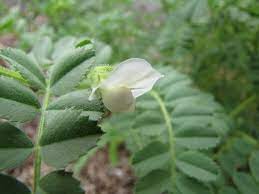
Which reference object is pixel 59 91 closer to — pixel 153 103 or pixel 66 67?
pixel 66 67

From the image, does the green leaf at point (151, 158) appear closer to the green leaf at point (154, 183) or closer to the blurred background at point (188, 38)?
the green leaf at point (154, 183)

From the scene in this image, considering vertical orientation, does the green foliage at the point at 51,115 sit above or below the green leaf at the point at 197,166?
above

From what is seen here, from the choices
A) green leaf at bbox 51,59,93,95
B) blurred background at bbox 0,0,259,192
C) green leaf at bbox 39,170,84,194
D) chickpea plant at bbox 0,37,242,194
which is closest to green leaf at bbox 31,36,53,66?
chickpea plant at bbox 0,37,242,194

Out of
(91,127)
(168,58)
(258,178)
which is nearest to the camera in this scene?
(91,127)

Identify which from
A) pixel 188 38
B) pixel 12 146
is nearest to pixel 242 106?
pixel 188 38

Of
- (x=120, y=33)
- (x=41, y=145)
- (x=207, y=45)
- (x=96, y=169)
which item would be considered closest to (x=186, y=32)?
(x=207, y=45)

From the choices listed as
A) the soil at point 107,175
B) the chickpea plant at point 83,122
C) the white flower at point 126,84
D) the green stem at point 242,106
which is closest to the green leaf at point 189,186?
the chickpea plant at point 83,122

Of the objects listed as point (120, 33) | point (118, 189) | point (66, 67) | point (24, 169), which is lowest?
point (118, 189)
